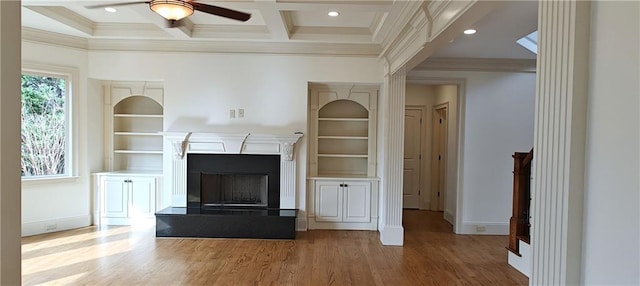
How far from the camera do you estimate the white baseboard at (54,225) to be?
188 inches

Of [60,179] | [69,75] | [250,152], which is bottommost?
[60,179]

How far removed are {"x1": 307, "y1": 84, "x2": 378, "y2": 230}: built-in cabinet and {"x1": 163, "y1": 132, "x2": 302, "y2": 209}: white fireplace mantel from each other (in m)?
0.37

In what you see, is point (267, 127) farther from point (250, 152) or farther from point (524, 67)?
point (524, 67)

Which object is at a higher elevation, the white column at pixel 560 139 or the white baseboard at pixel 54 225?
the white column at pixel 560 139

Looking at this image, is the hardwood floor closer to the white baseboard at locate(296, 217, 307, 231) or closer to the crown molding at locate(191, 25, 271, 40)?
the white baseboard at locate(296, 217, 307, 231)

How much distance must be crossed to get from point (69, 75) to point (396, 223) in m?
5.03

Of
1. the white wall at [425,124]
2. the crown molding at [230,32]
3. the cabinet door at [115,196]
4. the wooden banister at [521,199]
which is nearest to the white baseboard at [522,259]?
the wooden banister at [521,199]

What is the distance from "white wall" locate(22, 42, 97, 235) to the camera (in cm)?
479

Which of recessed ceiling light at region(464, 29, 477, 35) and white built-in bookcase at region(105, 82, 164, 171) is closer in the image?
recessed ceiling light at region(464, 29, 477, 35)

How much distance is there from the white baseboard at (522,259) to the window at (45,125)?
19.6ft

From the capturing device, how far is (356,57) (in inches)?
209

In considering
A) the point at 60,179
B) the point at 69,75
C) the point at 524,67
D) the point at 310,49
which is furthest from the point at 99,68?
the point at 524,67

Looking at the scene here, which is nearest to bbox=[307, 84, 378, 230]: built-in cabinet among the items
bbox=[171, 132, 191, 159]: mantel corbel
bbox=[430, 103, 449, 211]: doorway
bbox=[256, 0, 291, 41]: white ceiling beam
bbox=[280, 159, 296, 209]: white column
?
→ bbox=[280, 159, 296, 209]: white column

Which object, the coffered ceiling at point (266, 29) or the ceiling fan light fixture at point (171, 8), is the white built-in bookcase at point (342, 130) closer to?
the coffered ceiling at point (266, 29)
